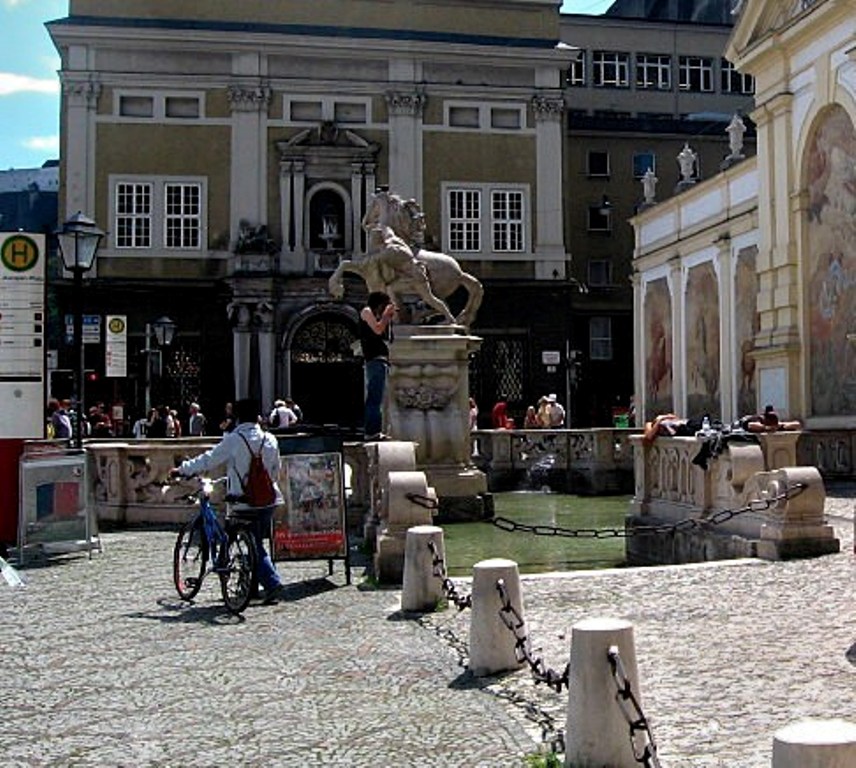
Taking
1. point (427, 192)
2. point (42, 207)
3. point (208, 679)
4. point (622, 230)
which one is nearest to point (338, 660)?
point (208, 679)

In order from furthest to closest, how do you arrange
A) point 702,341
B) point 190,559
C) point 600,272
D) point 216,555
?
1. point 600,272
2. point 702,341
3. point 190,559
4. point 216,555

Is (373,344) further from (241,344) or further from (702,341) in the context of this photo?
(241,344)

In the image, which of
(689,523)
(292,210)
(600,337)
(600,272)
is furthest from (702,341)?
(689,523)

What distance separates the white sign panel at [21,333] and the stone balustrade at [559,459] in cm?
1153

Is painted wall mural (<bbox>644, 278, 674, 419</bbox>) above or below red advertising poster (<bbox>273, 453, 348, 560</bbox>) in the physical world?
above

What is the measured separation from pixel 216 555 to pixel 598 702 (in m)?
5.51

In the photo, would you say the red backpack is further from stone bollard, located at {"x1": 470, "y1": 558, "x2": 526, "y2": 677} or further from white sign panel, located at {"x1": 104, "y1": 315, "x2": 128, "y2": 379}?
white sign panel, located at {"x1": 104, "y1": 315, "x2": 128, "y2": 379}

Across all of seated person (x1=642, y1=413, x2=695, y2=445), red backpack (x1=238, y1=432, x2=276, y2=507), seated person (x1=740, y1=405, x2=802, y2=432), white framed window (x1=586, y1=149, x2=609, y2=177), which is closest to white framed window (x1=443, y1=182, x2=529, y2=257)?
white framed window (x1=586, y1=149, x2=609, y2=177)

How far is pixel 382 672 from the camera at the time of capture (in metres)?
7.27

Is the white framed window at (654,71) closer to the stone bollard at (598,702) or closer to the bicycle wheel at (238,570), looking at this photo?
the bicycle wheel at (238,570)

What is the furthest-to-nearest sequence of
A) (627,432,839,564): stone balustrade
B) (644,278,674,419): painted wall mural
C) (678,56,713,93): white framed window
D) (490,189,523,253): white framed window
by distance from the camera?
(678,56,713,93): white framed window, (490,189,523,253): white framed window, (644,278,674,419): painted wall mural, (627,432,839,564): stone balustrade

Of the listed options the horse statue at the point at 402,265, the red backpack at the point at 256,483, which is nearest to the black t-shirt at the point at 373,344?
the horse statue at the point at 402,265

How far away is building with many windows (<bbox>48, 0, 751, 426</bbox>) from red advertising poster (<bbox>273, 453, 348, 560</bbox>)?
30.2m

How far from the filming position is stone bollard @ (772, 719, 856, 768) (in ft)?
11.2
